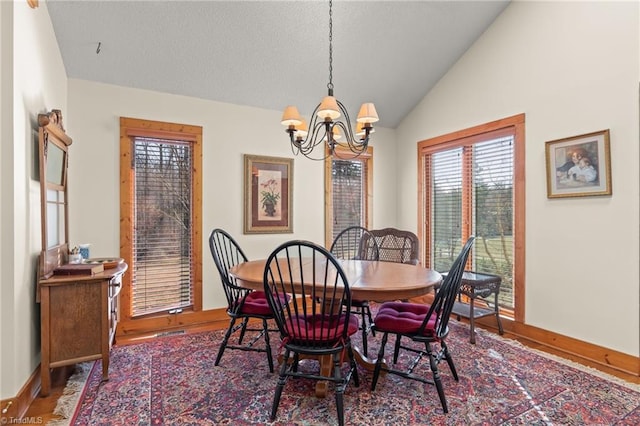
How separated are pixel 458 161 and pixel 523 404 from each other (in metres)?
2.61

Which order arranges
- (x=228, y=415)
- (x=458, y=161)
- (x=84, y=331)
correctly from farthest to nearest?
(x=458, y=161)
(x=84, y=331)
(x=228, y=415)

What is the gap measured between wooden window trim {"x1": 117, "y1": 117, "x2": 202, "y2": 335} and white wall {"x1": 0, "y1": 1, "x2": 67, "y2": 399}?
946 millimetres

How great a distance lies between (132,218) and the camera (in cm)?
326

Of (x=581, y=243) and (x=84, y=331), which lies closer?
(x=84, y=331)

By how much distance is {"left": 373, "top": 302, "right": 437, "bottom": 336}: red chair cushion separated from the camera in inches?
81.1

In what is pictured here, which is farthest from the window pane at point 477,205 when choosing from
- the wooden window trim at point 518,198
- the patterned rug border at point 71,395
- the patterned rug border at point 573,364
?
the patterned rug border at point 71,395

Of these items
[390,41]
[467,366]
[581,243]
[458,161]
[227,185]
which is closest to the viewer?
[467,366]

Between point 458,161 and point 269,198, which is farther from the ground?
point 458,161

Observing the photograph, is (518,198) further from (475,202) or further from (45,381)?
(45,381)

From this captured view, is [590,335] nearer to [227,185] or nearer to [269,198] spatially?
[269,198]

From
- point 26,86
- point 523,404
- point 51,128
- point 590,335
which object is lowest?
point 523,404

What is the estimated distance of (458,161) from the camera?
13.0 ft

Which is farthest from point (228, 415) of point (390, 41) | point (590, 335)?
point (390, 41)

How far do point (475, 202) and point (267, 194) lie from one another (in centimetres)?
230
